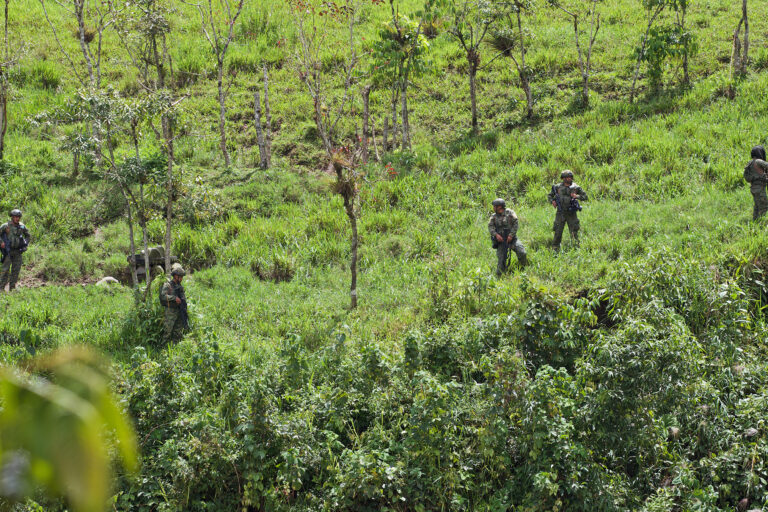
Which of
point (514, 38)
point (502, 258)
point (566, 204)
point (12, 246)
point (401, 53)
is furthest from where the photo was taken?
point (514, 38)

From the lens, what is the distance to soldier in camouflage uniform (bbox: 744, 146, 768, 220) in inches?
389

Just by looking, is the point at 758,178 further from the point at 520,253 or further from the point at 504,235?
the point at 504,235

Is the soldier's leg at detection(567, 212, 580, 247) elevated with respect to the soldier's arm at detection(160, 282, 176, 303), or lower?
elevated

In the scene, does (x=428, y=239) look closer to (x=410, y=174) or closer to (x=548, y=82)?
(x=410, y=174)

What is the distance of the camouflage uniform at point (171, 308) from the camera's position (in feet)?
30.1

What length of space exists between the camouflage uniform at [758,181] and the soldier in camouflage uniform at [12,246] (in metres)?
12.6

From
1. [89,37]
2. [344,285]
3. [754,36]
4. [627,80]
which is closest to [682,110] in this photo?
[627,80]

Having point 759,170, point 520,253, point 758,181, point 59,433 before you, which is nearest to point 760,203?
point 758,181

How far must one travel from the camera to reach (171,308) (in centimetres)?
933

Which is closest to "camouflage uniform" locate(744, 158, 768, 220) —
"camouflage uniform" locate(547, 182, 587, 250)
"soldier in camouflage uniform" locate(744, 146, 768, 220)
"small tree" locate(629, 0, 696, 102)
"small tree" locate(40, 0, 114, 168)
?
"soldier in camouflage uniform" locate(744, 146, 768, 220)

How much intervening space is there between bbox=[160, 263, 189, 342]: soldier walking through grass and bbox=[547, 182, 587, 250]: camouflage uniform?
20.3ft

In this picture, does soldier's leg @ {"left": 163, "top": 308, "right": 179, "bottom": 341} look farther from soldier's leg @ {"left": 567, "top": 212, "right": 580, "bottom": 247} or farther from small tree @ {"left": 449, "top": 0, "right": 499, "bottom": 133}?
small tree @ {"left": 449, "top": 0, "right": 499, "bottom": 133}

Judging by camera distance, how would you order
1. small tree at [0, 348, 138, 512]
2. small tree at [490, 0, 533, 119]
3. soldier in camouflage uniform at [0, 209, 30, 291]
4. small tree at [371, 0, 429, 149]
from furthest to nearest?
small tree at [490, 0, 533, 119] < small tree at [371, 0, 429, 149] < soldier in camouflage uniform at [0, 209, 30, 291] < small tree at [0, 348, 138, 512]

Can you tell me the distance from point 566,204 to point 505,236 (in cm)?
125
